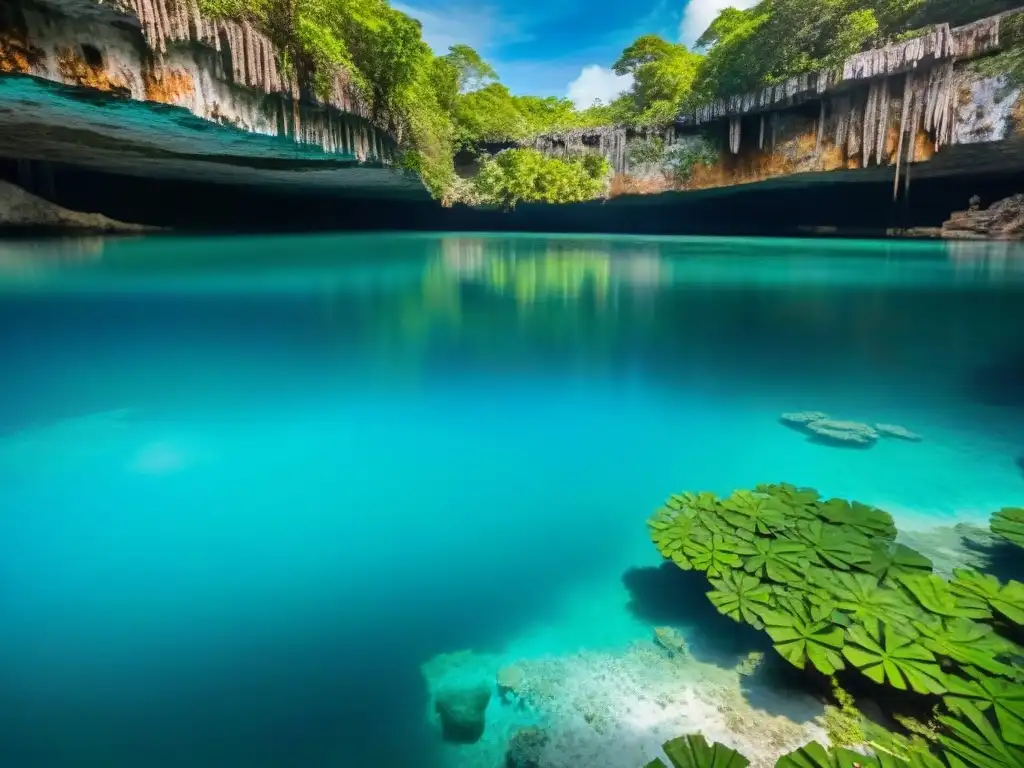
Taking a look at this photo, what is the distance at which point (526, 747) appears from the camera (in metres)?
1.88

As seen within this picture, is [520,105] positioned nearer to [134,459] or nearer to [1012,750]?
[134,459]

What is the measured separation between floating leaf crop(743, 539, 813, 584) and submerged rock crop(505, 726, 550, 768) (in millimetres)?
Result: 1037

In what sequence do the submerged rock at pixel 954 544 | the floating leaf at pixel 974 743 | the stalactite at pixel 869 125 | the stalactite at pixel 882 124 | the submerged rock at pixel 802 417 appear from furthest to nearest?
1. the stalactite at pixel 869 125
2. the stalactite at pixel 882 124
3. the submerged rock at pixel 802 417
4. the submerged rock at pixel 954 544
5. the floating leaf at pixel 974 743

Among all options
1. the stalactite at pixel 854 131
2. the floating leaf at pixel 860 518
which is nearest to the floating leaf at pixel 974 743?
the floating leaf at pixel 860 518

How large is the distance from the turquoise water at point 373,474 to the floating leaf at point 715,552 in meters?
0.26

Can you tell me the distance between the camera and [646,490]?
348 cm

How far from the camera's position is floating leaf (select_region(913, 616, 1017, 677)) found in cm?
188

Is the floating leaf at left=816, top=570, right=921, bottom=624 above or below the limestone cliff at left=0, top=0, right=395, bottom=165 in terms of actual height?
below

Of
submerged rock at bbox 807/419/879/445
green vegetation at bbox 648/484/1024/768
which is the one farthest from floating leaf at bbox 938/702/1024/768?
submerged rock at bbox 807/419/879/445

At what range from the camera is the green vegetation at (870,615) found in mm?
1732

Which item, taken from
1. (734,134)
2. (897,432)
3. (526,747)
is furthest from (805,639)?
(734,134)

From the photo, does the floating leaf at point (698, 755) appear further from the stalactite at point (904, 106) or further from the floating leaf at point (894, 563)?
the stalactite at point (904, 106)

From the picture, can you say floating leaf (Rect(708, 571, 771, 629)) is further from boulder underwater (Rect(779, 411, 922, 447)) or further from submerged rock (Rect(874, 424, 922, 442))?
submerged rock (Rect(874, 424, 922, 442))

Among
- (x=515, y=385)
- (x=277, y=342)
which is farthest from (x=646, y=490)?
(x=277, y=342)
